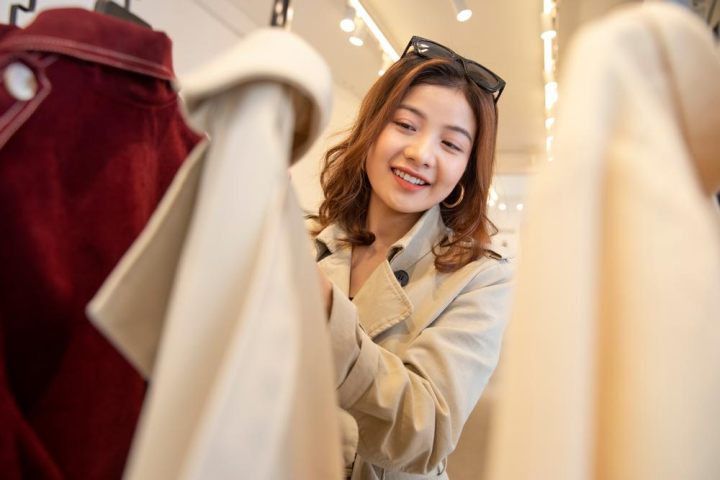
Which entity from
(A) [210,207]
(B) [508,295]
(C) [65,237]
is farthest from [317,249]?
(A) [210,207]

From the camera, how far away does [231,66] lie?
24 cm

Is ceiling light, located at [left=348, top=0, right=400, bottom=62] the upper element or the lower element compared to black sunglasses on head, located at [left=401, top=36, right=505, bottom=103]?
upper

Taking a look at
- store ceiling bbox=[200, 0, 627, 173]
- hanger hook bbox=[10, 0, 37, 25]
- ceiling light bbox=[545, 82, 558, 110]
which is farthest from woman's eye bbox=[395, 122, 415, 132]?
ceiling light bbox=[545, 82, 558, 110]

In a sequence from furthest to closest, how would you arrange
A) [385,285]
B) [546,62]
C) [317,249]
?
[546,62] < [317,249] < [385,285]

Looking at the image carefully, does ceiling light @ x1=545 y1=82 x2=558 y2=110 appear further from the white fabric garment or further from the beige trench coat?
the white fabric garment

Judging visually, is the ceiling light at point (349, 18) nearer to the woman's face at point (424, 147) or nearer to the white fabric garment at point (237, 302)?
the woman's face at point (424, 147)

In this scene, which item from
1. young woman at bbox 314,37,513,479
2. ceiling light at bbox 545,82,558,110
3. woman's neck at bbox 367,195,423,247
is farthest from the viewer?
ceiling light at bbox 545,82,558,110

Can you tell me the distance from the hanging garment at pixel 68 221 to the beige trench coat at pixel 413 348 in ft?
0.74

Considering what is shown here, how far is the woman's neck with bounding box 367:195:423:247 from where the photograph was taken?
0.94m

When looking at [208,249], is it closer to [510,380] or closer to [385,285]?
[510,380]

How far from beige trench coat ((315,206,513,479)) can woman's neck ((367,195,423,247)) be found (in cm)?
8

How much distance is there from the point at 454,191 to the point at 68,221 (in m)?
0.82

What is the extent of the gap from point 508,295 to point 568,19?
88.2 inches

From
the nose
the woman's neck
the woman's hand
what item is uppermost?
the nose
